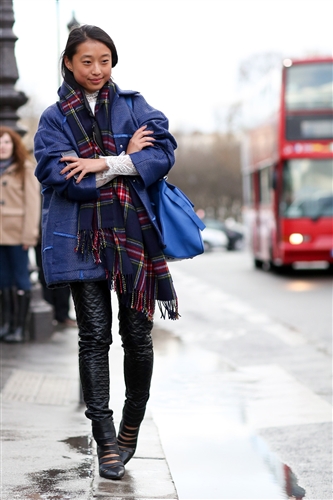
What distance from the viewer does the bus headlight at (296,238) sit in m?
19.3

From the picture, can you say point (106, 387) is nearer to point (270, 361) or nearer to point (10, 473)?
point (10, 473)

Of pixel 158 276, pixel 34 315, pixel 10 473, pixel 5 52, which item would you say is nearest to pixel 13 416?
pixel 10 473

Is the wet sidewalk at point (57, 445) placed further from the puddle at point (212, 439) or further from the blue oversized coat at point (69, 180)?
the blue oversized coat at point (69, 180)

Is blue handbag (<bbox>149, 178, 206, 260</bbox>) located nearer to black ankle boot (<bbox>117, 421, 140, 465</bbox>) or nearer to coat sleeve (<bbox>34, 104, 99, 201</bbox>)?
coat sleeve (<bbox>34, 104, 99, 201</bbox>)

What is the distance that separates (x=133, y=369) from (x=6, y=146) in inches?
165

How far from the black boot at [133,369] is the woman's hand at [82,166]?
1.89 ft

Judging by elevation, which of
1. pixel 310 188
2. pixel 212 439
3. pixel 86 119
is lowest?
pixel 310 188

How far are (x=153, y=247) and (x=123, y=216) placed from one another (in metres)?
0.18

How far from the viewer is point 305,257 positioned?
19.7 m

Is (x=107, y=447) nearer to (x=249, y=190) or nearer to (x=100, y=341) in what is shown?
(x=100, y=341)

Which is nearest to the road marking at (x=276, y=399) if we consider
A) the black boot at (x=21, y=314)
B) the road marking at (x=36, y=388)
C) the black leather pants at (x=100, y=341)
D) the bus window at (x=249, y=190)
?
the road marking at (x=36, y=388)

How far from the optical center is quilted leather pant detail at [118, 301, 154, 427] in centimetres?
423

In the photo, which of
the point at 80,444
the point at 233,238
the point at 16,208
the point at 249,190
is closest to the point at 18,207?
the point at 16,208

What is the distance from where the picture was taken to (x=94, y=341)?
4.18 m
